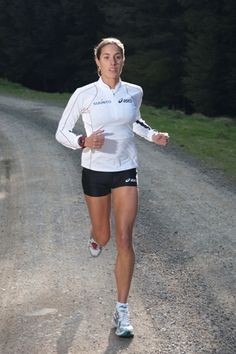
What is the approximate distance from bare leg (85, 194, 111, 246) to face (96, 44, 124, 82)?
100cm

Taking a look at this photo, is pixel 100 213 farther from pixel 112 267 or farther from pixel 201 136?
pixel 201 136

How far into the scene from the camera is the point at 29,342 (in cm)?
463

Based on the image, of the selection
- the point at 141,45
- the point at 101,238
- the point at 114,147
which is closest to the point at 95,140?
the point at 114,147

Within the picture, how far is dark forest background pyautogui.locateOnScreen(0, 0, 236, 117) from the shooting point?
30.9 m

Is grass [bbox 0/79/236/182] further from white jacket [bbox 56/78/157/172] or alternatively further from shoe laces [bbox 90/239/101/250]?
white jacket [bbox 56/78/157/172]

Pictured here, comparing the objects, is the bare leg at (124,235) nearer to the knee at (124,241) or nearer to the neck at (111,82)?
the knee at (124,241)

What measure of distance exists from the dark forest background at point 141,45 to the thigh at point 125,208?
25.4 metres

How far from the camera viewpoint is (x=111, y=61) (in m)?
4.80

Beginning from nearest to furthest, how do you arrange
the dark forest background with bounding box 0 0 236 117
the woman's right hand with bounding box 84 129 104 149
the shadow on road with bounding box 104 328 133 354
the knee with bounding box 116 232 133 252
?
the shadow on road with bounding box 104 328 133 354
the woman's right hand with bounding box 84 129 104 149
the knee with bounding box 116 232 133 252
the dark forest background with bounding box 0 0 236 117

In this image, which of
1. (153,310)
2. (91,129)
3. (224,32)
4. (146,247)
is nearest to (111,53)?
(91,129)

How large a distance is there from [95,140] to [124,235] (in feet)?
2.63

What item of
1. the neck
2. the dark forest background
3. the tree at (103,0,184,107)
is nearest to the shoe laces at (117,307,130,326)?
the neck

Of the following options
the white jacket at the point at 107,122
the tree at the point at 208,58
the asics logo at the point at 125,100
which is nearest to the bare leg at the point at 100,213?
the white jacket at the point at 107,122

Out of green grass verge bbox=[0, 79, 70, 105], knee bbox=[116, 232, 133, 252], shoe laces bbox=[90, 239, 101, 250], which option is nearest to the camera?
knee bbox=[116, 232, 133, 252]
